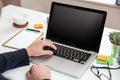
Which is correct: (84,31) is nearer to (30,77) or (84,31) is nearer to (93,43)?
(93,43)

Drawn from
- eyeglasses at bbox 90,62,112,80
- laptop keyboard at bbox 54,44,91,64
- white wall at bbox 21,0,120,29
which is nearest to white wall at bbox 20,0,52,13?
white wall at bbox 21,0,120,29

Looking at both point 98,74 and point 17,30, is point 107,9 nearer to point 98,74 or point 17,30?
point 17,30

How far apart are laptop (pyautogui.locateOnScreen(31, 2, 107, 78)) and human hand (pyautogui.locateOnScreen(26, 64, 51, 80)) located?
0.05 metres

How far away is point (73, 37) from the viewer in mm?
1279

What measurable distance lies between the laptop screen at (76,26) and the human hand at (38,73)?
0.85ft

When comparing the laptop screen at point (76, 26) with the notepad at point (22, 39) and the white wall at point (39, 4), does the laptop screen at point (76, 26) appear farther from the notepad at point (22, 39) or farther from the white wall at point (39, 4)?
the white wall at point (39, 4)

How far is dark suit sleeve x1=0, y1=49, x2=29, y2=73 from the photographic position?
3.71 ft

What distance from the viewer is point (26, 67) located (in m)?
1.17

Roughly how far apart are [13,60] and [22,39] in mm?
283

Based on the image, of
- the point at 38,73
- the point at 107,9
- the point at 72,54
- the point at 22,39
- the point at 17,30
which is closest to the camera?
the point at 38,73

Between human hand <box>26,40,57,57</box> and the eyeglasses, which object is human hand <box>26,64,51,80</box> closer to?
human hand <box>26,40,57,57</box>

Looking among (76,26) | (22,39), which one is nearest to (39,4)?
(22,39)

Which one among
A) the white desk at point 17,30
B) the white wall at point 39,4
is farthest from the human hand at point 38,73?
the white wall at point 39,4

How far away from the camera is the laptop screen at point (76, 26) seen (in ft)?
3.96
